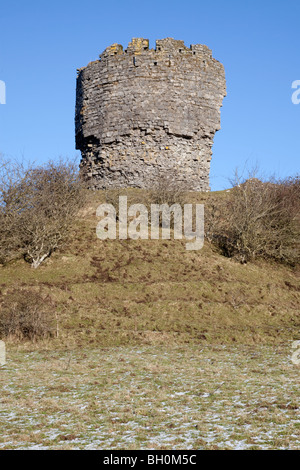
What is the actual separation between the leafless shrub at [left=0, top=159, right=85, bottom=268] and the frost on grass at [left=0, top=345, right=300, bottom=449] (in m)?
6.50

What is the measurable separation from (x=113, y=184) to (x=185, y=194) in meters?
4.67

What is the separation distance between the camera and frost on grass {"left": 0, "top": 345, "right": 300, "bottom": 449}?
16.3 feet

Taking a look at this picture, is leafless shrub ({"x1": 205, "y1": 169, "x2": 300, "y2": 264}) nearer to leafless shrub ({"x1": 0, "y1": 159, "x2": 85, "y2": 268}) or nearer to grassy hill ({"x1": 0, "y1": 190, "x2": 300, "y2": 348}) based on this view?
grassy hill ({"x1": 0, "y1": 190, "x2": 300, "y2": 348})

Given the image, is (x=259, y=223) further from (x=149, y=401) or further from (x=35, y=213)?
(x=149, y=401)

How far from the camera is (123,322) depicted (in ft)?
42.7

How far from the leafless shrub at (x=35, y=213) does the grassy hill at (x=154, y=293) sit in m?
0.63

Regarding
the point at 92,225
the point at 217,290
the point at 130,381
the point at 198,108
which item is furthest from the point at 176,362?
the point at 198,108

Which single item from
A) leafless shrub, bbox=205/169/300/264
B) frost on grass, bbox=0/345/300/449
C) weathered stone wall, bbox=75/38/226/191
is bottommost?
frost on grass, bbox=0/345/300/449

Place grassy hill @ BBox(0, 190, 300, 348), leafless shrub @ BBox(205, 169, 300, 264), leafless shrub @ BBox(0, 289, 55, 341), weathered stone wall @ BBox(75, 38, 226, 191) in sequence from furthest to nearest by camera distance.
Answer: weathered stone wall @ BBox(75, 38, 226, 191)
leafless shrub @ BBox(205, 169, 300, 264)
grassy hill @ BBox(0, 190, 300, 348)
leafless shrub @ BBox(0, 289, 55, 341)

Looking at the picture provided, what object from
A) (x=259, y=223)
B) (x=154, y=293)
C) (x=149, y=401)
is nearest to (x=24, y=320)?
(x=154, y=293)

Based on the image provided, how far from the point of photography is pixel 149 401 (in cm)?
665

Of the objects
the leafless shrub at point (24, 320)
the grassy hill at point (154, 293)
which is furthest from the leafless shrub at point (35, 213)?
the leafless shrub at point (24, 320)

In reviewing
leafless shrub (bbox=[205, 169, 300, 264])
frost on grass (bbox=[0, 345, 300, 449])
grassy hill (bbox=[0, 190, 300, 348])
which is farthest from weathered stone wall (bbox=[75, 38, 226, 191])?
frost on grass (bbox=[0, 345, 300, 449])
